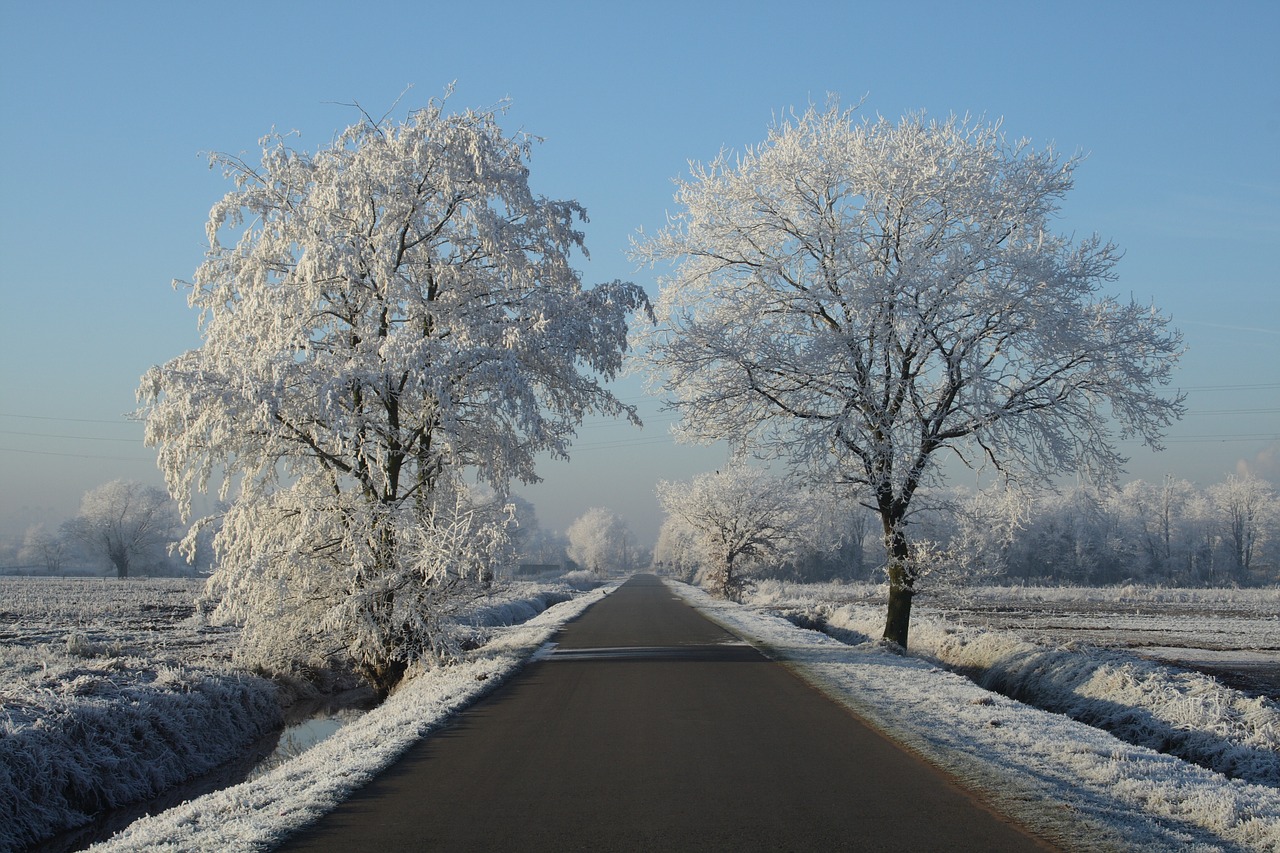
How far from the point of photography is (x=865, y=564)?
117 m

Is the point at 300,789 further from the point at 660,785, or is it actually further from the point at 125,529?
the point at 125,529

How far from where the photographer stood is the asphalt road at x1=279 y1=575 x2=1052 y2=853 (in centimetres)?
618

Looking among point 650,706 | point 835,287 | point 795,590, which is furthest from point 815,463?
point 795,590

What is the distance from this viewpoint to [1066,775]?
808 centimetres

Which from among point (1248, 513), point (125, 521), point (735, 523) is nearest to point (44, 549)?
point (125, 521)

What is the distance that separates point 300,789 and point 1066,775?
7019 mm

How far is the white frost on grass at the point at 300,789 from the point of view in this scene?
636cm

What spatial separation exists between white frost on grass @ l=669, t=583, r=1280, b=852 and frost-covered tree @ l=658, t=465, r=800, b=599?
142 feet

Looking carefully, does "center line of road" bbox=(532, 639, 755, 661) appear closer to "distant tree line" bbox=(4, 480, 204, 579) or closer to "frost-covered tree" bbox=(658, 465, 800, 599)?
"frost-covered tree" bbox=(658, 465, 800, 599)

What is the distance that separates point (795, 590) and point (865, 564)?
56.0m

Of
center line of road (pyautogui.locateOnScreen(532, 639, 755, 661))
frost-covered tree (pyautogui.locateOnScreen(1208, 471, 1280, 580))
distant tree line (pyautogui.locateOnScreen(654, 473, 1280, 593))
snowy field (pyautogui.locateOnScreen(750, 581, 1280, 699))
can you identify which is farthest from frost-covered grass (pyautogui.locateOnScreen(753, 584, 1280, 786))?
frost-covered tree (pyautogui.locateOnScreen(1208, 471, 1280, 580))

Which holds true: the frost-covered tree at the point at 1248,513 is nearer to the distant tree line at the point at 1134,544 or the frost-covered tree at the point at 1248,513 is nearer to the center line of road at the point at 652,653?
the distant tree line at the point at 1134,544

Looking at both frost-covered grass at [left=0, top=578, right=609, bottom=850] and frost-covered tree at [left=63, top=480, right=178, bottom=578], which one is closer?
frost-covered grass at [left=0, top=578, right=609, bottom=850]

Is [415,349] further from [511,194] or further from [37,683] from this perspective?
[37,683]
